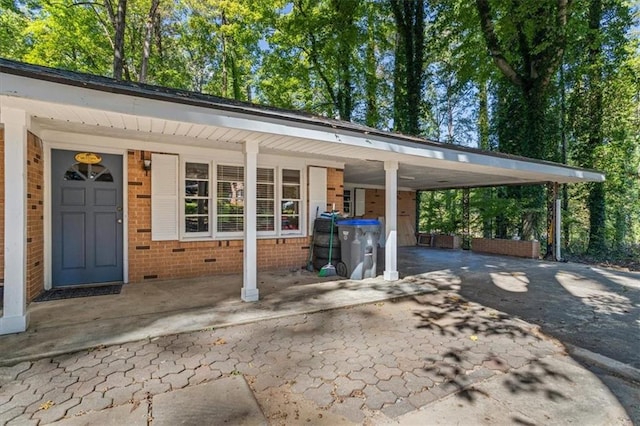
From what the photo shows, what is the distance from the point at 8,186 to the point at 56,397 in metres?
2.10

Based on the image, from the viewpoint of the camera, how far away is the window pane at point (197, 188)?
5.74 m

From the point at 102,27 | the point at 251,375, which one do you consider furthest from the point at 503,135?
the point at 102,27

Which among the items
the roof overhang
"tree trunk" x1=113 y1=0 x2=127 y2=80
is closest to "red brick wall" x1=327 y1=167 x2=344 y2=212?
the roof overhang

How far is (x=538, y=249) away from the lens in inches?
371

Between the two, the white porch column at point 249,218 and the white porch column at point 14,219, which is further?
the white porch column at point 249,218

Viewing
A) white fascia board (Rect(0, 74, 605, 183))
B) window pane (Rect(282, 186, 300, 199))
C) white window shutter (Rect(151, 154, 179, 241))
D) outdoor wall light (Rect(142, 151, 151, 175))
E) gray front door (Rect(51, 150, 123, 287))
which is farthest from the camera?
window pane (Rect(282, 186, 300, 199))

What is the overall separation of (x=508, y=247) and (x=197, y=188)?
9.29 m

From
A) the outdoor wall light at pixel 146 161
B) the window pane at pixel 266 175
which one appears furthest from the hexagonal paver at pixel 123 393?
the window pane at pixel 266 175

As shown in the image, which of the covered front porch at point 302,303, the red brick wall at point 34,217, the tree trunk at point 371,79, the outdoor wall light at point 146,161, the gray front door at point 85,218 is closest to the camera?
the covered front porch at point 302,303

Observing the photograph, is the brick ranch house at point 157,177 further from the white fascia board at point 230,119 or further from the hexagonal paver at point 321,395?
the hexagonal paver at point 321,395

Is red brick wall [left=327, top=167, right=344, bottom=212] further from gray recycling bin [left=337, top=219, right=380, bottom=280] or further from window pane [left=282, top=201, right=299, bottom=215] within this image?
gray recycling bin [left=337, top=219, right=380, bottom=280]

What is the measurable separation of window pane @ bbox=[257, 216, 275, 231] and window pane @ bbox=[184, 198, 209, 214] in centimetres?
106

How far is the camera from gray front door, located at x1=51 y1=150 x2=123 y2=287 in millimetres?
4766

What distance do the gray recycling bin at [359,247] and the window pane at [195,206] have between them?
261 centimetres
